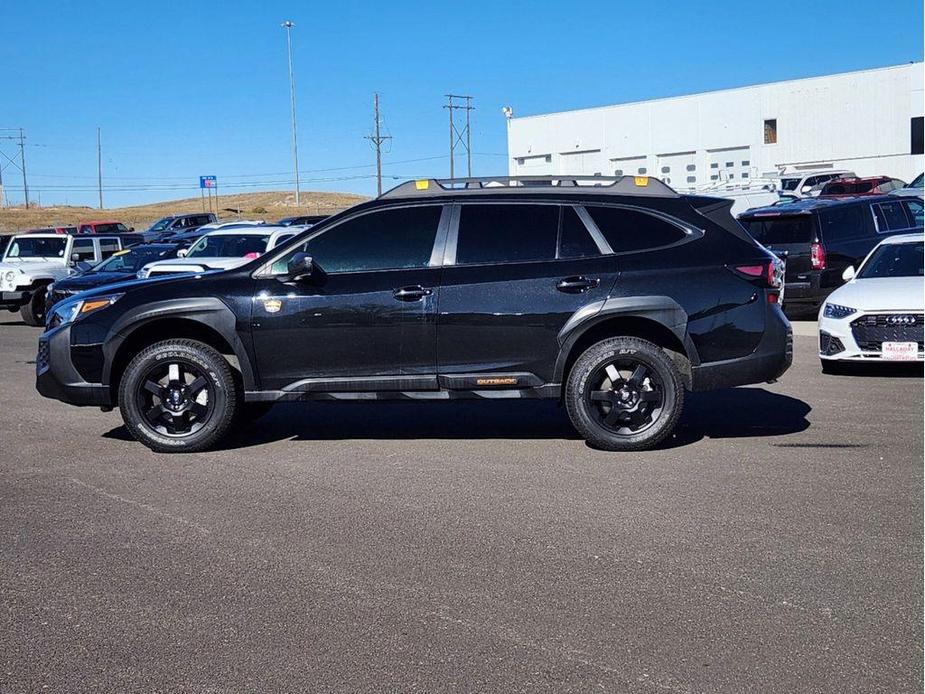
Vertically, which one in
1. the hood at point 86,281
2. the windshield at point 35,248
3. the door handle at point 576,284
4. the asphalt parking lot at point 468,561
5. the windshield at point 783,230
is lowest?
the asphalt parking lot at point 468,561

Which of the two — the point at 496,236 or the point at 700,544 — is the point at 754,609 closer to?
the point at 700,544

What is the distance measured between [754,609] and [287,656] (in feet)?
6.40

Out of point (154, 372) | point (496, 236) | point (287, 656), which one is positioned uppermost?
point (496, 236)

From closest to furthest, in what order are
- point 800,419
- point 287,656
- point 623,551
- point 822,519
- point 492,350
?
point 287,656 < point 623,551 < point 822,519 < point 492,350 < point 800,419

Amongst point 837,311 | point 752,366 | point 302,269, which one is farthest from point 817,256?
point 302,269

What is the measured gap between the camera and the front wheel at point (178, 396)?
792 cm

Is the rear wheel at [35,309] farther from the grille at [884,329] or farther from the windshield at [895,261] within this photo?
the grille at [884,329]

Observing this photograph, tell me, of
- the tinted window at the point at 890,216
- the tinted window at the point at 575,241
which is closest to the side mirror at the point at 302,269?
the tinted window at the point at 575,241

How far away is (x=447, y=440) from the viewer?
27.5ft

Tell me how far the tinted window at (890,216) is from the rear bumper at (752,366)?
10287mm

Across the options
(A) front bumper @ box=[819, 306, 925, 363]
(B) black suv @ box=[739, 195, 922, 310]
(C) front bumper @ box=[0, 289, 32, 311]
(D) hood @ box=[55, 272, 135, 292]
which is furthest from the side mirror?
(C) front bumper @ box=[0, 289, 32, 311]

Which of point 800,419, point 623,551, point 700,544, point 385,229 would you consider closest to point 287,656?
point 623,551

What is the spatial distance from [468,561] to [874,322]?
280 inches

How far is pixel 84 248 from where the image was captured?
985 inches
